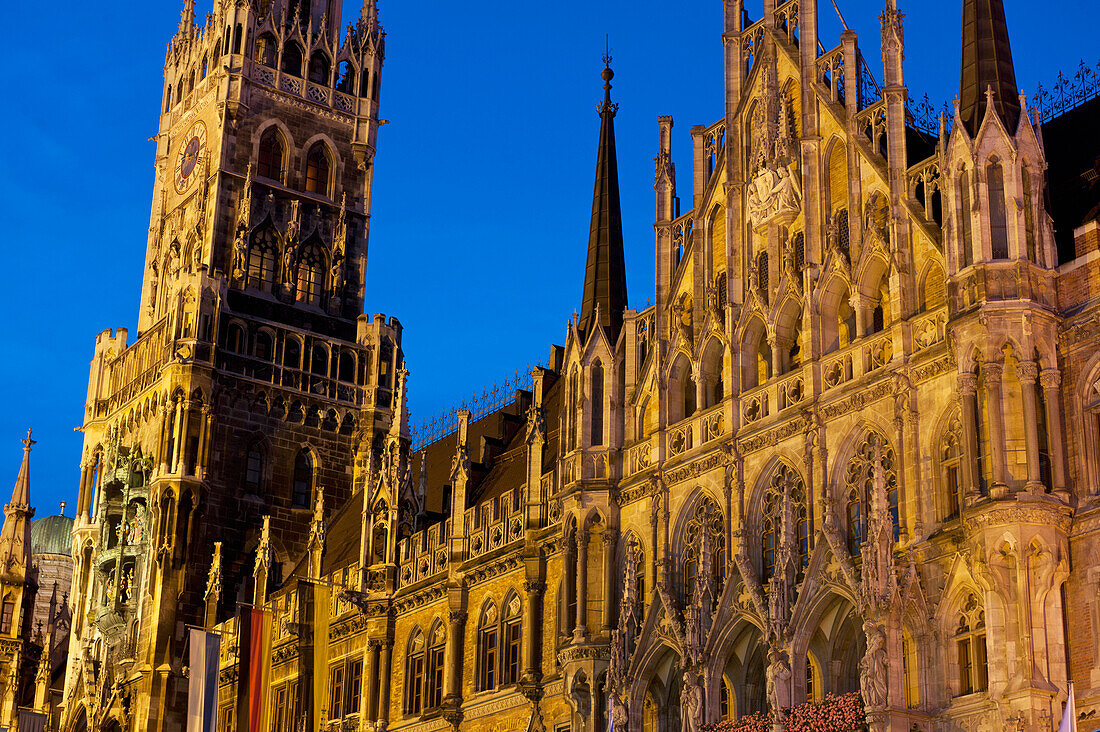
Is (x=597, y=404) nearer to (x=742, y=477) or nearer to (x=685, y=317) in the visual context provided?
(x=685, y=317)

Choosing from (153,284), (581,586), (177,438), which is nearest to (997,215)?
(581,586)

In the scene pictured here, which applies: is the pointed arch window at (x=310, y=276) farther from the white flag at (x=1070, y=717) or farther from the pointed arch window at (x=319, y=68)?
the white flag at (x=1070, y=717)

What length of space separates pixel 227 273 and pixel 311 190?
21.9ft

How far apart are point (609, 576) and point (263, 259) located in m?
37.1

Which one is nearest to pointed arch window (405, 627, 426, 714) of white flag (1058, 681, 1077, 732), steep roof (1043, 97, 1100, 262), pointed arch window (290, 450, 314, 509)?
pointed arch window (290, 450, 314, 509)

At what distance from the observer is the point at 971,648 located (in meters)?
30.8

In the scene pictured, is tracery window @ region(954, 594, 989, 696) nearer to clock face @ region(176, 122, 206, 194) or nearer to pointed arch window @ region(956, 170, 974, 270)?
pointed arch window @ region(956, 170, 974, 270)

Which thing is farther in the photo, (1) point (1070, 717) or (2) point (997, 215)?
(2) point (997, 215)

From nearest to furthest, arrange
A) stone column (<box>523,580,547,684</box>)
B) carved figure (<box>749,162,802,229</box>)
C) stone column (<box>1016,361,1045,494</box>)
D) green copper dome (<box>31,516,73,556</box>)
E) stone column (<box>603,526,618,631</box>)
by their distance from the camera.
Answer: stone column (<box>1016,361,1045,494</box>) < carved figure (<box>749,162,802,229</box>) < stone column (<box>603,526,618,631</box>) < stone column (<box>523,580,547,684</box>) < green copper dome (<box>31,516,73,556</box>)

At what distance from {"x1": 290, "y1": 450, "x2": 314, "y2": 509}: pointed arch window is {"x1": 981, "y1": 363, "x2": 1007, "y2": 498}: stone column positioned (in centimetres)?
4526

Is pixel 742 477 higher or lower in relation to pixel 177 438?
lower

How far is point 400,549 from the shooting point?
5450 centimetres

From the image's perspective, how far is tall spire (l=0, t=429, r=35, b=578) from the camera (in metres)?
88.4

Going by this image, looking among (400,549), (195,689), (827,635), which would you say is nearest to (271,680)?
(195,689)
